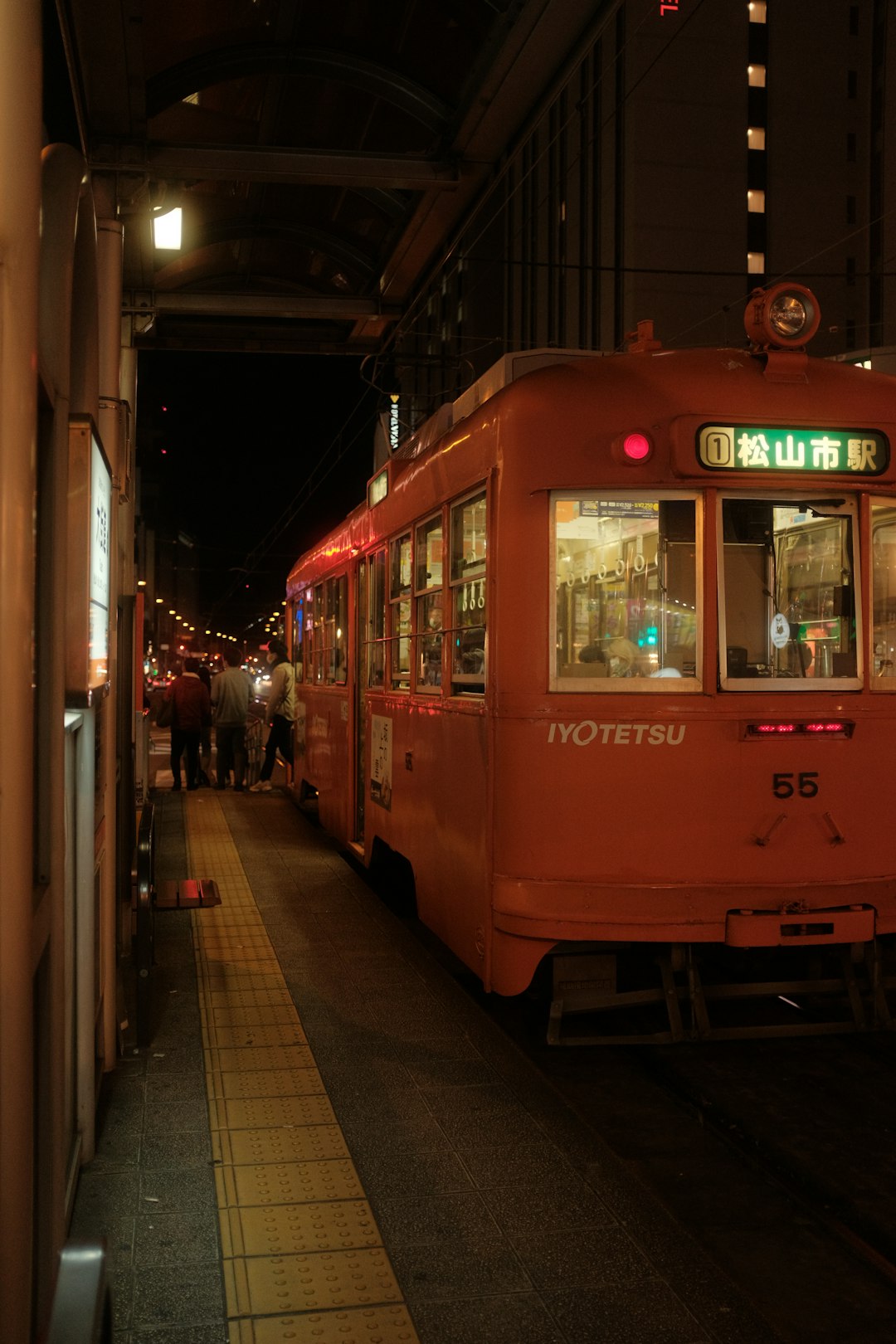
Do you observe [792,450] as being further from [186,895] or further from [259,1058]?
[186,895]

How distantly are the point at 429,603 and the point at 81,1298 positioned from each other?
4925 millimetres

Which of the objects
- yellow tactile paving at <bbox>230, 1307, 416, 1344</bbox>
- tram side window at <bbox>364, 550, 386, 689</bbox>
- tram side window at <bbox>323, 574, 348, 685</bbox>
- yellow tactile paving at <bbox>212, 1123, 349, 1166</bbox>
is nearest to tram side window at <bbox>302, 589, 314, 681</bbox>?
tram side window at <bbox>323, 574, 348, 685</bbox>

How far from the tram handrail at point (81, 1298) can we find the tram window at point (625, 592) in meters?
3.50

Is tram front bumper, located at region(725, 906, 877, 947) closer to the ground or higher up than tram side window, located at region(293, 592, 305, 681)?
closer to the ground

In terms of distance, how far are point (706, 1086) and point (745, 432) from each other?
2631 mm

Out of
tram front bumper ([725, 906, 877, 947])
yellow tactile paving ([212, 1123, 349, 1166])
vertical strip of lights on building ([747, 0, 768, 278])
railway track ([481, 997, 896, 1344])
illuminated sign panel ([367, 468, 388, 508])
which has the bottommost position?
railway track ([481, 997, 896, 1344])

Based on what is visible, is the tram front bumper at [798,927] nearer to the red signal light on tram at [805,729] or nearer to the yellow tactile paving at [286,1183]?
the red signal light on tram at [805,729]

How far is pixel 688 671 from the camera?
502 centimetres

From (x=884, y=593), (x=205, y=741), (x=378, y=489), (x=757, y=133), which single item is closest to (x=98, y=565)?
(x=884, y=593)

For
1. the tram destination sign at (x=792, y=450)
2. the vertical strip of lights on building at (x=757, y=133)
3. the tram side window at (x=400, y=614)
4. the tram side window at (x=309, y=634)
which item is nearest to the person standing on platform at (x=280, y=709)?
the tram side window at (x=309, y=634)

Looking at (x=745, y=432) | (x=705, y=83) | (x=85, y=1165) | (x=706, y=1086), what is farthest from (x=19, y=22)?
(x=705, y=83)

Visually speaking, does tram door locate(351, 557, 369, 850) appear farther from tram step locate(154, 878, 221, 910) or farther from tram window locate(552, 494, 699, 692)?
tram window locate(552, 494, 699, 692)

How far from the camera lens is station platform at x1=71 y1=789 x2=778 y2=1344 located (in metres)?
3.06

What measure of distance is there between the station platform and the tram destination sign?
2604mm
